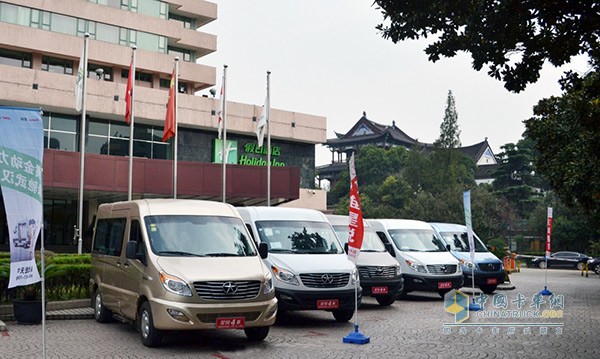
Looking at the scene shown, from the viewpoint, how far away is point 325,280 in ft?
40.5

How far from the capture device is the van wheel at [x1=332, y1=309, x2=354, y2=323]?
13234mm

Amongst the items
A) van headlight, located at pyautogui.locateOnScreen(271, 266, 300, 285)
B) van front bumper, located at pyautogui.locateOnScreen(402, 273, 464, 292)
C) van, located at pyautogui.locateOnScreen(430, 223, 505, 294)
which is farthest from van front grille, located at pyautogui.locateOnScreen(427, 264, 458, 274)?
van headlight, located at pyautogui.locateOnScreen(271, 266, 300, 285)

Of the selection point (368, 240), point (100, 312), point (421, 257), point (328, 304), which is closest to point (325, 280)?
point (328, 304)

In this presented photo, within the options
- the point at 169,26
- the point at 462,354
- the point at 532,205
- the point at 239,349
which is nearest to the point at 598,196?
the point at 462,354

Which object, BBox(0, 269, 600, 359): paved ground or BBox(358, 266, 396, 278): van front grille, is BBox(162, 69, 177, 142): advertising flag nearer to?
BBox(358, 266, 396, 278): van front grille

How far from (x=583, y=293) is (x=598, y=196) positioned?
10712 mm

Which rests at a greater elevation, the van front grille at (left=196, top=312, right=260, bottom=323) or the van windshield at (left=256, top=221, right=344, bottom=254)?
the van windshield at (left=256, top=221, right=344, bottom=254)

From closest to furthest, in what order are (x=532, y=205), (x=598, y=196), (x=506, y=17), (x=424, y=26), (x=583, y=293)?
(x=506, y=17), (x=424, y=26), (x=598, y=196), (x=583, y=293), (x=532, y=205)

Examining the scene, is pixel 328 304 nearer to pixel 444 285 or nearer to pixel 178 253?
pixel 178 253

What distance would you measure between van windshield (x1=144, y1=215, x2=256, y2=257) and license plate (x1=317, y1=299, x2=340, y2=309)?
5.95 feet

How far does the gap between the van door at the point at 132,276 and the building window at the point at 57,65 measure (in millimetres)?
30886

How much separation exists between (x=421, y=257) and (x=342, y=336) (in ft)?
22.7

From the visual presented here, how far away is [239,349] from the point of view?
10172 millimetres

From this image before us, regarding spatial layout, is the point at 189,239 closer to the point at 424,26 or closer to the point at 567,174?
the point at 424,26
